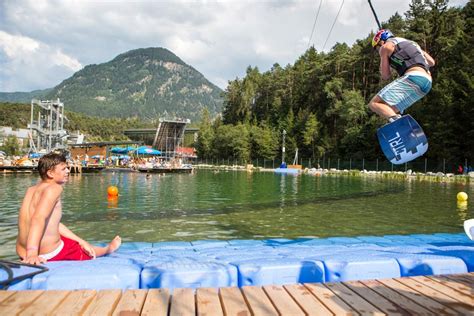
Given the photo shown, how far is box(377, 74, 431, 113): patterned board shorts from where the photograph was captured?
5.78 m

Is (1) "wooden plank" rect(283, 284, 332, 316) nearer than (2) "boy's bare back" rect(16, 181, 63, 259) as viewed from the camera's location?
Yes

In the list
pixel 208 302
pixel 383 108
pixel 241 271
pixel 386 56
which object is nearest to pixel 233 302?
pixel 208 302

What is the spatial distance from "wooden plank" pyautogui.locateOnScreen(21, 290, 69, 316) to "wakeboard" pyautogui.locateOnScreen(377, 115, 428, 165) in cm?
506

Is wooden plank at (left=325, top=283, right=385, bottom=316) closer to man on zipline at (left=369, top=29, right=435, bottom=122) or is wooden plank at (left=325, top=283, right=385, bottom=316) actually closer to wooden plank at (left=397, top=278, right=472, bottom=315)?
wooden plank at (left=397, top=278, right=472, bottom=315)

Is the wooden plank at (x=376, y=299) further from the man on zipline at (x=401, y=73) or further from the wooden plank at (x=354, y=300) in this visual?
the man on zipline at (x=401, y=73)

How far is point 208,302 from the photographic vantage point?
10.6 ft

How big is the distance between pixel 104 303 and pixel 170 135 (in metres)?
73.9

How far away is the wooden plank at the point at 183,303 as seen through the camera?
9.93ft

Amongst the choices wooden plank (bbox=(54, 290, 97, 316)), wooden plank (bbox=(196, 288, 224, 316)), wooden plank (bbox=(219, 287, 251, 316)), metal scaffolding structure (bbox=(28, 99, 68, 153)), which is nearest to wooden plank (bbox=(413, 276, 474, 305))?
wooden plank (bbox=(219, 287, 251, 316))

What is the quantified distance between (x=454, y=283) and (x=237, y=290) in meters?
2.17

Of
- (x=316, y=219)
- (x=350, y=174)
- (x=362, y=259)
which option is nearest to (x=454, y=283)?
(x=362, y=259)

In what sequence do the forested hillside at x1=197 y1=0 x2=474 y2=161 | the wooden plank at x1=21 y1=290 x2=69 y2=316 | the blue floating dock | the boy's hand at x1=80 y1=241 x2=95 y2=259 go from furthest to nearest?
the forested hillside at x1=197 y1=0 x2=474 y2=161
the boy's hand at x1=80 y1=241 x2=95 y2=259
the blue floating dock
the wooden plank at x1=21 y1=290 x2=69 y2=316

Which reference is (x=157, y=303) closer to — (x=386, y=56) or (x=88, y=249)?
(x=88, y=249)

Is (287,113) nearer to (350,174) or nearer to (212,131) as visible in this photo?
(212,131)
